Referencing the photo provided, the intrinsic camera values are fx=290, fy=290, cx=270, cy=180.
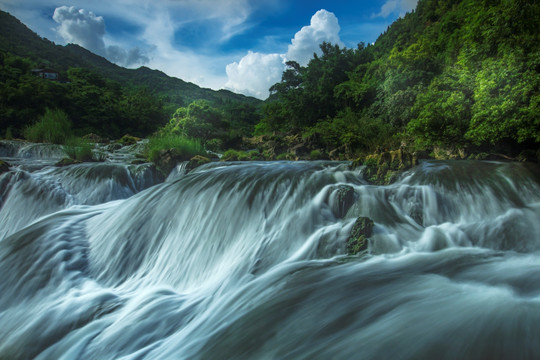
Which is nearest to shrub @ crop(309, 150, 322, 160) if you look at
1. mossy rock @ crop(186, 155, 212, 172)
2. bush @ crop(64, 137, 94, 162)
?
mossy rock @ crop(186, 155, 212, 172)

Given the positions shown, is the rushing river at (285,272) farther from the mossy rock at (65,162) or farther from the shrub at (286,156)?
the shrub at (286,156)

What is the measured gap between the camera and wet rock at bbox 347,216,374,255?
13.5 ft

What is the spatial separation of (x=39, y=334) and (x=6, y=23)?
103759mm

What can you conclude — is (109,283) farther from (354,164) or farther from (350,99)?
(350,99)

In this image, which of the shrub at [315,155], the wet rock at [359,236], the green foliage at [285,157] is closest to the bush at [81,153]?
the green foliage at [285,157]

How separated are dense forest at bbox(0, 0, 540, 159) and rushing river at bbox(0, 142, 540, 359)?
6.98 ft

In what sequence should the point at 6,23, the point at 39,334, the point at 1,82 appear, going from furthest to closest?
the point at 6,23 → the point at 1,82 → the point at 39,334

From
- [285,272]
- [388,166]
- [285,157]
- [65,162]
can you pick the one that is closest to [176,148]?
[65,162]

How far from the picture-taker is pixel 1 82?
2783 centimetres

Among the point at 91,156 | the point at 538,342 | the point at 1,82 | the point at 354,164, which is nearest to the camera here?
the point at 538,342

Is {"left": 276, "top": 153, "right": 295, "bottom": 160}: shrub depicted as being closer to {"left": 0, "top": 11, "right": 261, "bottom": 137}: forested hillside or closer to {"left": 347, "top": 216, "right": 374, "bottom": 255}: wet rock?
{"left": 347, "top": 216, "right": 374, "bottom": 255}: wet rock

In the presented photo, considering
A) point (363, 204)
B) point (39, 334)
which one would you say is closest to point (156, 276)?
point (39, 334)

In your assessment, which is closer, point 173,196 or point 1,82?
point 173,196

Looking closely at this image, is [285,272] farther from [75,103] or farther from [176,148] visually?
[75,103]
